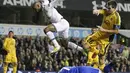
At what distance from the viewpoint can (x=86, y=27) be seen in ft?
93.6

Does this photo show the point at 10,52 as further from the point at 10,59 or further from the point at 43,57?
the point at 43,57

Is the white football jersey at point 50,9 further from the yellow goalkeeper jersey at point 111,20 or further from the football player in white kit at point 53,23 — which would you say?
the yellow goalkeeper jersey at point 111,20

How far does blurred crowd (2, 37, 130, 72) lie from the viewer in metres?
22.3

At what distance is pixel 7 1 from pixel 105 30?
13.3 metres

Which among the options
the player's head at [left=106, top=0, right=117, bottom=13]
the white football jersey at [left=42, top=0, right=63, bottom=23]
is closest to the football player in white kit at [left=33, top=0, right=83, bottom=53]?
the white football jersey at [left=42, top=0, right=63, bottom=23]

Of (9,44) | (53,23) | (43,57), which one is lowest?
(43,57)

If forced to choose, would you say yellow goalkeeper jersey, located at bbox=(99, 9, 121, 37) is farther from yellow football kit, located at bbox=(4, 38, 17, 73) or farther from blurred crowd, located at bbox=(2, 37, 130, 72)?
blurred crowd, located at bbox=(2, 37, 130, 72)

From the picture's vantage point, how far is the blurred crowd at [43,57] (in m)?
22.3

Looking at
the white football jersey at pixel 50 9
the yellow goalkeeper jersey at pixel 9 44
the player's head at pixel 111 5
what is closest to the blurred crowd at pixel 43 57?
the yellow goalkeeper jersey at pixel 9 44

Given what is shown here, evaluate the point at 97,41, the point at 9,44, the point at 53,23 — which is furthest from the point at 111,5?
the point at 9,44

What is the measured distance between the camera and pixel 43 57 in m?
23.3

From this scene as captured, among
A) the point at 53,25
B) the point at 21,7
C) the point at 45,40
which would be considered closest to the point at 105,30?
the point at 53,25

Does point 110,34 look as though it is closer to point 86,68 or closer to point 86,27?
point 86,68

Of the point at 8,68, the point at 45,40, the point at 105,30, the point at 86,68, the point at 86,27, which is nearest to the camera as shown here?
the point at 86,68
